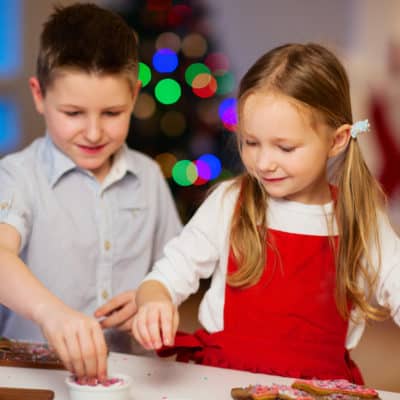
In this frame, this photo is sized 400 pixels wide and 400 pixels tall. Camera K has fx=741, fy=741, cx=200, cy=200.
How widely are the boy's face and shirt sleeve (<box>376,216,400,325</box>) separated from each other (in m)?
0.60

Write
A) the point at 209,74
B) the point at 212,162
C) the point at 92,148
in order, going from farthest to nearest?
the point at 212,162, the point at 209,74, the point at 92,148

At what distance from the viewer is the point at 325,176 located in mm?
1429

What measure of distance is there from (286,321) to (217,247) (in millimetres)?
190

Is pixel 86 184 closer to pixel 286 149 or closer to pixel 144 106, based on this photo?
pixel 286 149

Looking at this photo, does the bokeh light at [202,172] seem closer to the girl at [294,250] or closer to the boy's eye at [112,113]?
the boy's eye at [112,113]

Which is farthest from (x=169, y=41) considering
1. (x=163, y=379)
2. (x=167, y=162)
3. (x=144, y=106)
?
(x=163, y=379)

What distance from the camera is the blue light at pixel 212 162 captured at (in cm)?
386

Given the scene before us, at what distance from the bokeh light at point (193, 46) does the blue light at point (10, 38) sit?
1.43 metres

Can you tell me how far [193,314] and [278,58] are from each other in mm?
2556

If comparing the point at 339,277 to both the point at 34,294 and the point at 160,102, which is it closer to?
the point at 34,294

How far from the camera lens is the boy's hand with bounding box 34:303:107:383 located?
104 cm

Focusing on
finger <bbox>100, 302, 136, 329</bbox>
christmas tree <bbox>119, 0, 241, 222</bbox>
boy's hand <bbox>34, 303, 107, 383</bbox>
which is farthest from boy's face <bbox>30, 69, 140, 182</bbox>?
christmas tree <bbox>119, 0, 241, 222</bbox>

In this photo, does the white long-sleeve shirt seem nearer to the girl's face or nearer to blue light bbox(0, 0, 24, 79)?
the girl's face

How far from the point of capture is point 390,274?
52.4 inches
